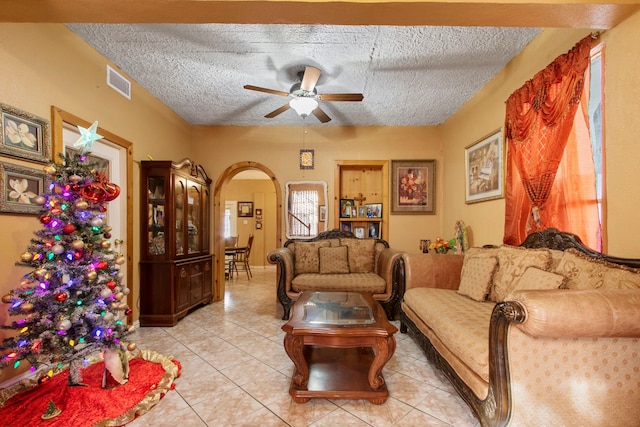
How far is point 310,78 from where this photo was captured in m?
2.58

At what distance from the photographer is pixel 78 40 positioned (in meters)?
2.45

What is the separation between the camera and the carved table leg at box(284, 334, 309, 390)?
180 centimetres

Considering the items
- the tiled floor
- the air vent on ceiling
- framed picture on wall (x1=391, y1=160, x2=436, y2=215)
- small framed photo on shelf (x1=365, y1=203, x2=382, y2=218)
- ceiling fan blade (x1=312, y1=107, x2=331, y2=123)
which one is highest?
the air vent on ceiling

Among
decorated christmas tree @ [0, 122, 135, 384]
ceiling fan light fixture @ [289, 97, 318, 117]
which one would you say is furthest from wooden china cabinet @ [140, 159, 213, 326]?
ceiling fan light fixture @ [289, 97, 318, 117]

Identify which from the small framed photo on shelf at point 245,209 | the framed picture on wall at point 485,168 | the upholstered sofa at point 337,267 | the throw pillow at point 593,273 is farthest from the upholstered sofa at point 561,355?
the small framed photo on shelf at point 245,209

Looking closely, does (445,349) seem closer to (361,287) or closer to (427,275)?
(427,275)

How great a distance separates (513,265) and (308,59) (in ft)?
8.33

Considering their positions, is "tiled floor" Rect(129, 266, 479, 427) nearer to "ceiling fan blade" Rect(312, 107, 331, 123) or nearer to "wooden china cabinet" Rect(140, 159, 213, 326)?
"wooden china cabinet" Rect(140, 159, 213, 326)

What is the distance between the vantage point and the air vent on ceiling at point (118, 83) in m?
2.82

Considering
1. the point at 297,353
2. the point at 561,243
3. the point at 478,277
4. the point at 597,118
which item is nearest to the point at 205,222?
the point at 297,353

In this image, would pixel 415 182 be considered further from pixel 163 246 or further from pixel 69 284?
pixel 69 284

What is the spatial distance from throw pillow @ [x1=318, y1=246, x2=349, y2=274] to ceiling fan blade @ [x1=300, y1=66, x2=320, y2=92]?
7.17 feet

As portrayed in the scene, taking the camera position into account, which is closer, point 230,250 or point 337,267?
point 337,267

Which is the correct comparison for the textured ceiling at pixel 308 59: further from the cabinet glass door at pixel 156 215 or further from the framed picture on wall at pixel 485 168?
the cabinet glass door at pixel 156 215
